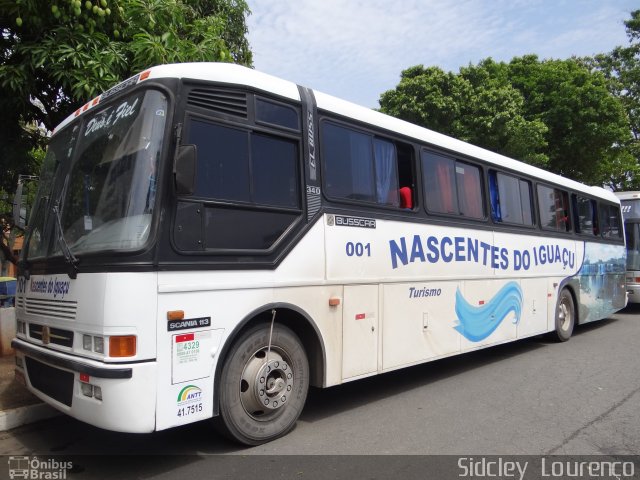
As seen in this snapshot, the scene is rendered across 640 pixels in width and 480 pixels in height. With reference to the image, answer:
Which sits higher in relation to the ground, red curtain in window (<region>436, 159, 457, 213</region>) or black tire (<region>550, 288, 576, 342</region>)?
red curtain in window (<region>436, 159, 457, 213</region>)

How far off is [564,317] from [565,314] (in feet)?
0.25

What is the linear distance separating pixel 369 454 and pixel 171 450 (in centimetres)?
165

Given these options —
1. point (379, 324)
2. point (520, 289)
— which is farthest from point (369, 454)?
point (520, 289)

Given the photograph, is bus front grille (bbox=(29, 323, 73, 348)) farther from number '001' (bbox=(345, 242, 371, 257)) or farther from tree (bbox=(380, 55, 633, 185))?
tree (bbox=(380, 55, 633, 185))

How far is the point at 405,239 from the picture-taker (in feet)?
19.0

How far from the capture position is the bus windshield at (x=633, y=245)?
14703 mm

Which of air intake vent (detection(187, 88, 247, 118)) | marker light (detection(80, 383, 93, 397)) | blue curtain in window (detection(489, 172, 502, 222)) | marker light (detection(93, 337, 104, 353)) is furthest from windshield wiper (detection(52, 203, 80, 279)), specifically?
blue curtain in window (detection(489, 172, 502, 222))

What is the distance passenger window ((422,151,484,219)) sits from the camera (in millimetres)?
6320

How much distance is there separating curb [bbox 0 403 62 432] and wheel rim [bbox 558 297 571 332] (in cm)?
859

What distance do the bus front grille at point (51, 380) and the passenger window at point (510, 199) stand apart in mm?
5954

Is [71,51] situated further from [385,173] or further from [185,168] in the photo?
[385,173]

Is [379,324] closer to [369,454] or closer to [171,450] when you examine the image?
[369,454]

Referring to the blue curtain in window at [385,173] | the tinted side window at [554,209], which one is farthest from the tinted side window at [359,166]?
the tinted side window at [554,209]

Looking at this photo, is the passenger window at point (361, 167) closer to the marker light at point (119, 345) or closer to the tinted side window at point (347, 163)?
the tinted side window at point (347, 163)
